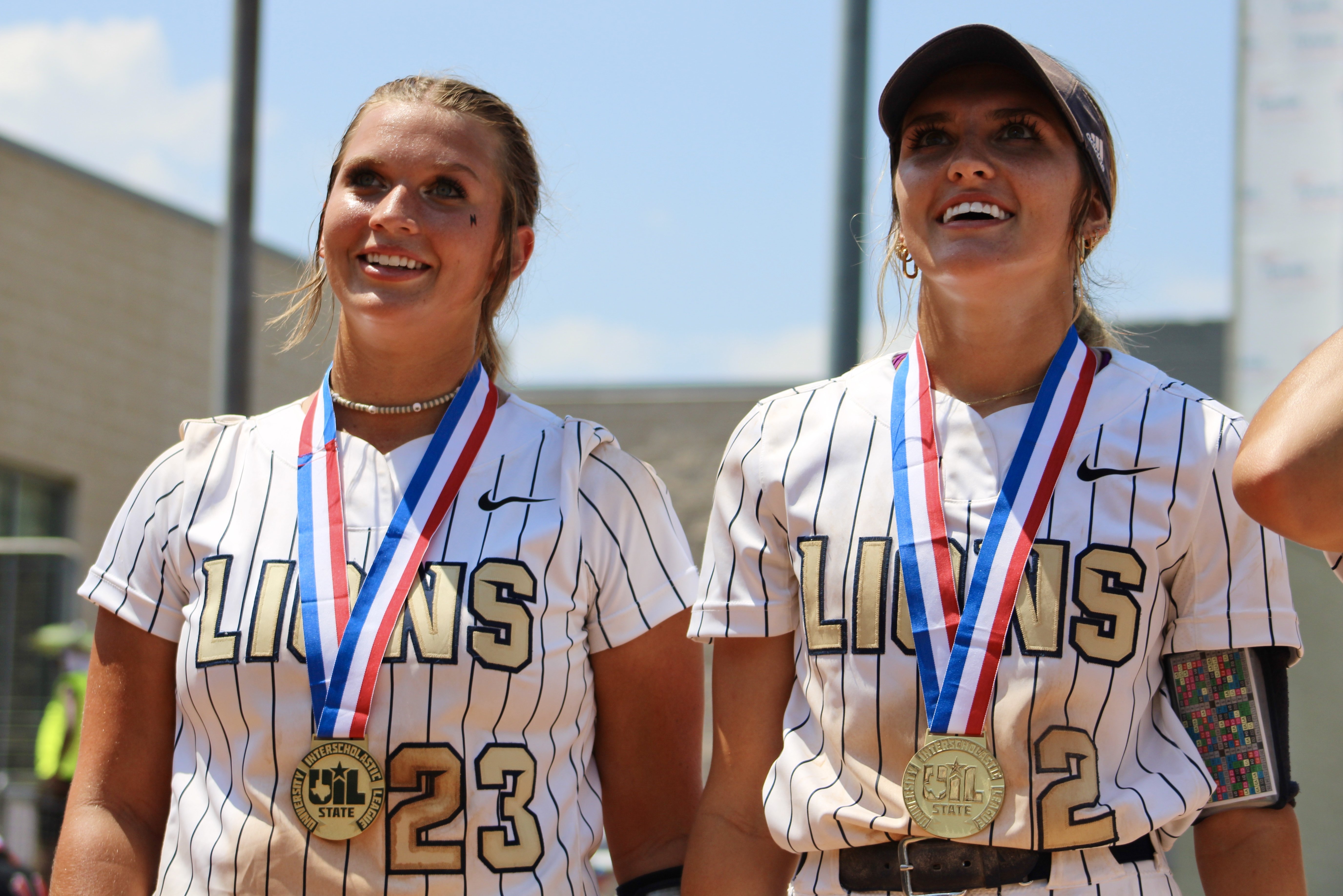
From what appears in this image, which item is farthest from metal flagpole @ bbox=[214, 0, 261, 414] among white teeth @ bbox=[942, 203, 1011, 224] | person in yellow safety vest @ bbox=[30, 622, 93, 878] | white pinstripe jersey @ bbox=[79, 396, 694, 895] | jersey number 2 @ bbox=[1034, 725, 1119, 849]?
person in yellow safety vest @ bbox=[30, 622, 93, 878]

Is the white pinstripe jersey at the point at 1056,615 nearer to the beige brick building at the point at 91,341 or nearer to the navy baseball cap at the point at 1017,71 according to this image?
the navy baseball cap at the point at 1017,71

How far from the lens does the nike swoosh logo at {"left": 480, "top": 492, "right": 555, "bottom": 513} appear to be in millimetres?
2836

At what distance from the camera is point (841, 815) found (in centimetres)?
238

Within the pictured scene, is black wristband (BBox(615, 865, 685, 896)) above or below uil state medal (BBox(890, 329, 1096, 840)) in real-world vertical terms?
below

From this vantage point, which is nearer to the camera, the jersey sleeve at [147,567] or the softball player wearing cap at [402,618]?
the softball player wearing cap at [402,618]

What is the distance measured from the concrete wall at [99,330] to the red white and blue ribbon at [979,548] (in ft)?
59.2

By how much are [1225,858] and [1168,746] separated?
8.4 inches

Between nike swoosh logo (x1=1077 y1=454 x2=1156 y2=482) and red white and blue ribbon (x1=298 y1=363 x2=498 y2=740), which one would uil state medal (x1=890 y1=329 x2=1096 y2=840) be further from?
red white and blue ribbon (x1=298 y1=363 x2=498 y2=740)

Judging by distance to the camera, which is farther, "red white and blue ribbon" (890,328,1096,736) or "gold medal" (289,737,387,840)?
"gold medal" (289,737,387,840)

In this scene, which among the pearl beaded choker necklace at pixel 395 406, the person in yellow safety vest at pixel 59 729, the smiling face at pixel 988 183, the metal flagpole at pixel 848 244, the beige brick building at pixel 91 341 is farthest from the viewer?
the beige brick building at pixel 91 341

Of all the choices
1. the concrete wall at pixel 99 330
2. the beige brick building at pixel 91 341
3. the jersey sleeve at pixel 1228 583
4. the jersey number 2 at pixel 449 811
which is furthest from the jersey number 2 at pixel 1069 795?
the concrete wall at pixel 99 330

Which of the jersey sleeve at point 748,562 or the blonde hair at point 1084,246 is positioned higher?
the blonde hair at point 1084,246

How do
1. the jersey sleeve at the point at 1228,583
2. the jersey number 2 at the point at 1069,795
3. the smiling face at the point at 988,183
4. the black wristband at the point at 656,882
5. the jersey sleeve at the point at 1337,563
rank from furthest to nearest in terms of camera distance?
1. the black wristband at the point at 656,882
2. the smiling face at the point at 988,183
3. the jersey sleeve at the point at 1228,583
4. the jersey number 2 at the point at 1069,795
5. the jersey sleeve at the point at 1337,563

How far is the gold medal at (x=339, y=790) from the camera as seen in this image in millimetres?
2570
